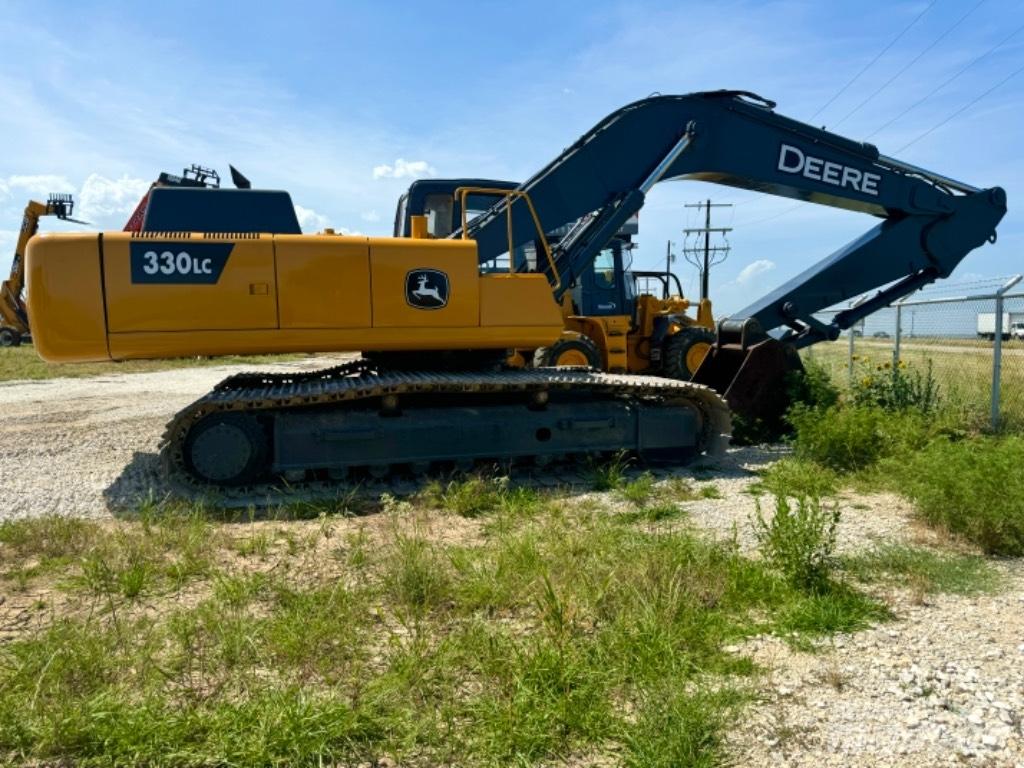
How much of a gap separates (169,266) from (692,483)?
5004 millimetres

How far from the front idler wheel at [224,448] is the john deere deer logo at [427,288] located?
70.6 inches

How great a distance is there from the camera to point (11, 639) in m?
3.52

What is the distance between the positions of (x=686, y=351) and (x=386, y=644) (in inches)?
364

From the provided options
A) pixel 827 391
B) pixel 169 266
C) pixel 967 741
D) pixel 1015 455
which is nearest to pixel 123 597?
pixel 169 266

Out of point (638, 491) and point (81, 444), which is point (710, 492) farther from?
point (81, 444)

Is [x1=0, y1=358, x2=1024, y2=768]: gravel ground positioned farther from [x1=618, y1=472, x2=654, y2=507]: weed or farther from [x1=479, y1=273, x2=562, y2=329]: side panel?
[x1=479, y1=273, x2=562, y2=329]: side panel

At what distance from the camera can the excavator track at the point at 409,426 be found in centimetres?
634

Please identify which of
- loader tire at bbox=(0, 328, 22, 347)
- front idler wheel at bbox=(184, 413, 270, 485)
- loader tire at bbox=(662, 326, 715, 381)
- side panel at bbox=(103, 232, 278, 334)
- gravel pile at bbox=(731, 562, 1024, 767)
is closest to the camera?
gravel pile at bbox=(731, 562, 1024, 767)

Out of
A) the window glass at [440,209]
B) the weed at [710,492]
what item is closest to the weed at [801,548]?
the weed at [710,492]

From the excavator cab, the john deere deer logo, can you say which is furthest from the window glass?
the john deere deer logo

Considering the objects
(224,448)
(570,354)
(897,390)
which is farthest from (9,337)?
(897,390)

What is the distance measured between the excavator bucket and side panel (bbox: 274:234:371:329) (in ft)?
15.1

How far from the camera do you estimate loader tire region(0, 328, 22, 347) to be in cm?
2624

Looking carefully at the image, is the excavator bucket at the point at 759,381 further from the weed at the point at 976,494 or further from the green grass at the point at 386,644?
the green grass at the point at 386,644
